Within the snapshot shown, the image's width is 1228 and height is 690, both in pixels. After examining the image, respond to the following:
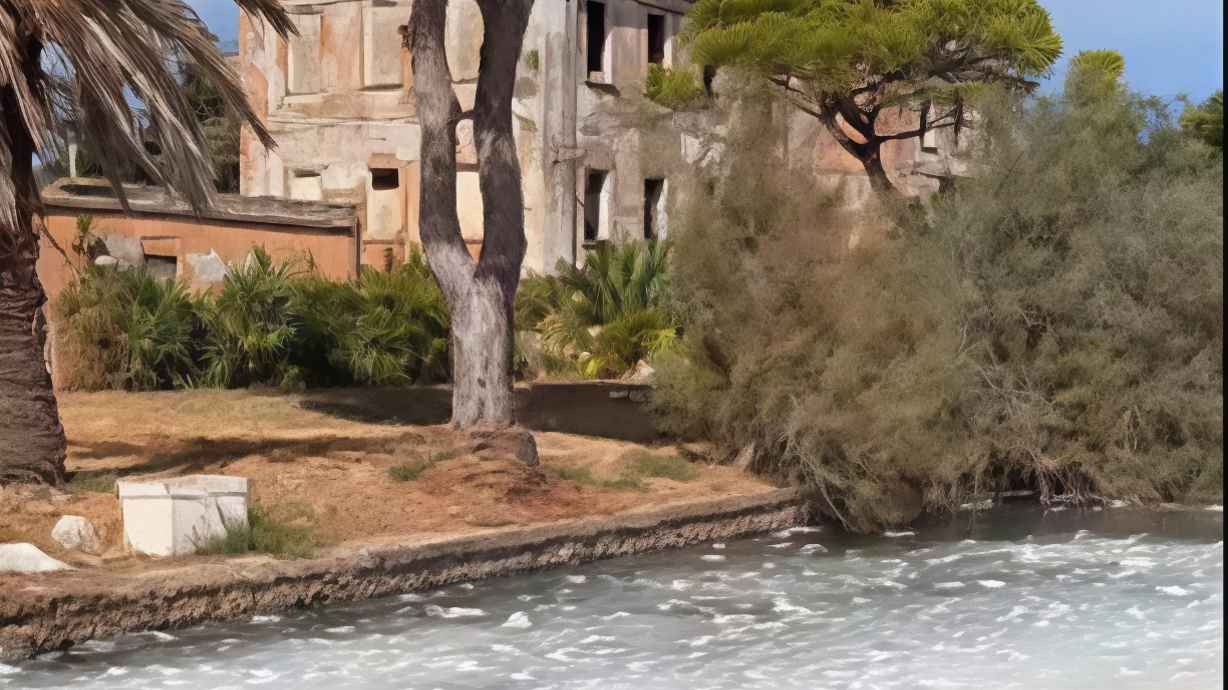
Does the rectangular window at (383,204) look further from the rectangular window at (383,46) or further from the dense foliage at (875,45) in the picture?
the dense foliage at (875,45)

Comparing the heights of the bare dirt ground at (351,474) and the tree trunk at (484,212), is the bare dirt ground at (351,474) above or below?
below

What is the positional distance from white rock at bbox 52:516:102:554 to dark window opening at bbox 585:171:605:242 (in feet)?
45.9

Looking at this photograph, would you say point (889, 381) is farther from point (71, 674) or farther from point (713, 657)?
point (71, 674)

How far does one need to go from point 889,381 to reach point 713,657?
394 centimetres

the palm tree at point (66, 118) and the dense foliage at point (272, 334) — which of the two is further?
the dense foliage at point (272, 334)

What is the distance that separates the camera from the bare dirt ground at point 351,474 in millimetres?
8641

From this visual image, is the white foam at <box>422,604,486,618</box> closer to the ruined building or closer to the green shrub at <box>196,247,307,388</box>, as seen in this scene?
the green shrub at <box>196,247,307,388</box>

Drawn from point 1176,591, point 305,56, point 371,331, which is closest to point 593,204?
point 305,56

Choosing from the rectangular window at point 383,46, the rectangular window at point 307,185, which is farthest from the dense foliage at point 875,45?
the rectangular window at point 307,185

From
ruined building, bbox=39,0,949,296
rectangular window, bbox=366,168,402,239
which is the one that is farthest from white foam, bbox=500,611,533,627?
rectangular window, bbox=366,168,402,239

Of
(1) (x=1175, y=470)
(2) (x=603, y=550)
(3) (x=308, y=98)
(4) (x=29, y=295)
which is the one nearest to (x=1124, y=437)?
(1) (x=1175, y=470)

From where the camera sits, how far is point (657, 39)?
22.5 meters

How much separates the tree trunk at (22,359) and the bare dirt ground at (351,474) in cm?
21

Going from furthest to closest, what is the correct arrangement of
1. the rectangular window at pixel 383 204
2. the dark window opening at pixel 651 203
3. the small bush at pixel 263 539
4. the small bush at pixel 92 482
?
the dark window opening at pixel 651 203, the rectangular window at pixel 383 204, the small bush at pixel 92 482, the small bush at pixel 263 539
